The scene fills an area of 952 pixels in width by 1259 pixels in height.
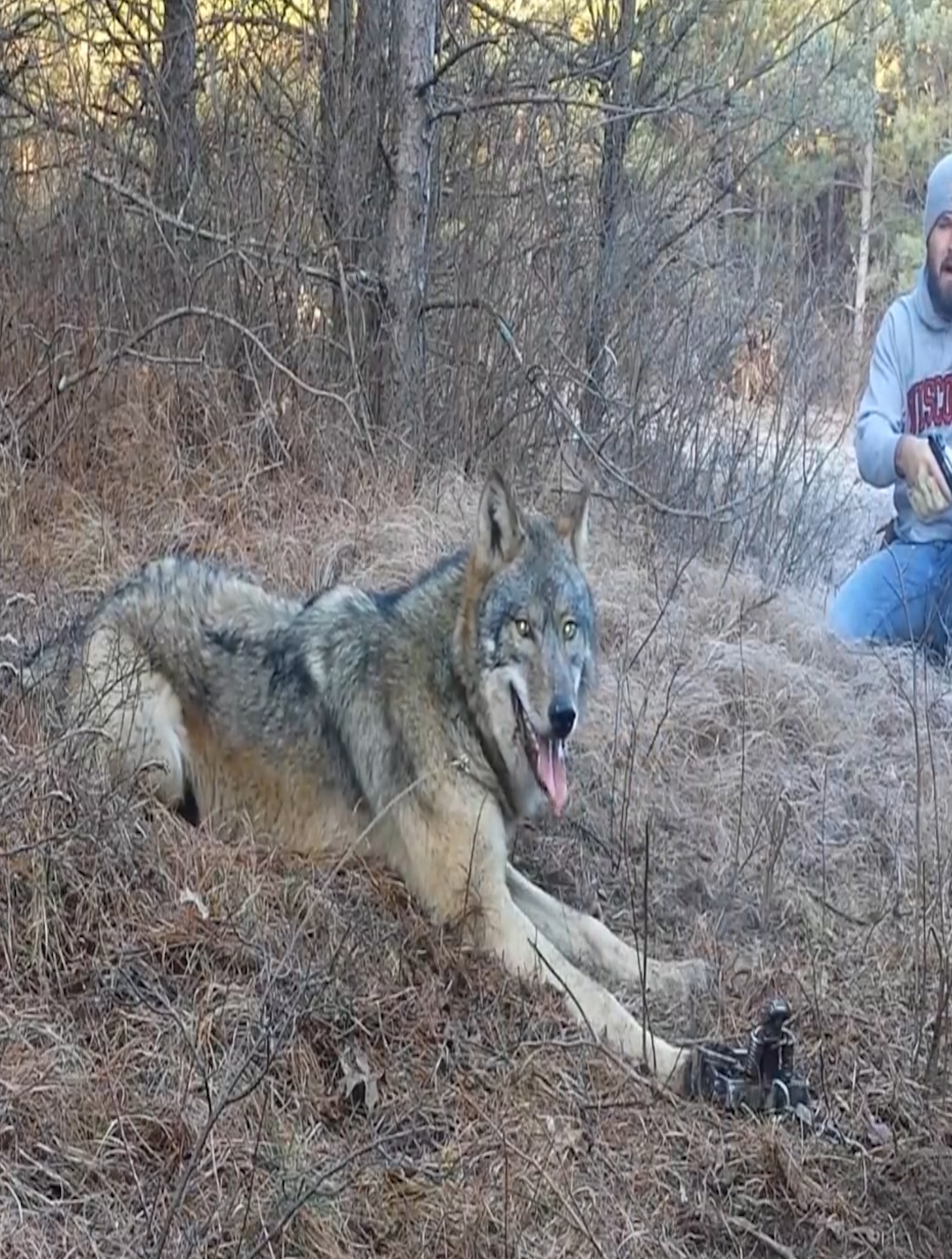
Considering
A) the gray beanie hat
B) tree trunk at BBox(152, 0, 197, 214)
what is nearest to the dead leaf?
the gray beanie hat

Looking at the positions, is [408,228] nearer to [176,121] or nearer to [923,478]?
[176,121]

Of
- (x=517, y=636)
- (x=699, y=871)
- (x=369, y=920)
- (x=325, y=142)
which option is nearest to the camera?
(x=369, y=920)

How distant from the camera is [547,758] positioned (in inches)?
162

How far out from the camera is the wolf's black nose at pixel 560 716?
13.2 feet

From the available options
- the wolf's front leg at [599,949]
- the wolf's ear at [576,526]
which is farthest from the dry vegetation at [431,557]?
the wolf's ear at [576,526]

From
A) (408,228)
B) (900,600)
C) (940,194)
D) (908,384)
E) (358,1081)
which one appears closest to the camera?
(358,1081)

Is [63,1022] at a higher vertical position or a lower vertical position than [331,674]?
lower

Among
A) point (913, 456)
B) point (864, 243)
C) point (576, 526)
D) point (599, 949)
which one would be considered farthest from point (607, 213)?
point (864, 243)

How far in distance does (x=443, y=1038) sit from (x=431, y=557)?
3.43 metres

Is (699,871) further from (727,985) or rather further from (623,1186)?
(623,1186)

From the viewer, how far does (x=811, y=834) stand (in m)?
4.86

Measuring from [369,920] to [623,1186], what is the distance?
1.12 m

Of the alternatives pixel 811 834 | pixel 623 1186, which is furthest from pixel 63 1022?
pixel 811 834

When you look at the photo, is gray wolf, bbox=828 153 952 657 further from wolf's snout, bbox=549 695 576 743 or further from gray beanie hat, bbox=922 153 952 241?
wolf's snout, bbox=549 695 576 743
